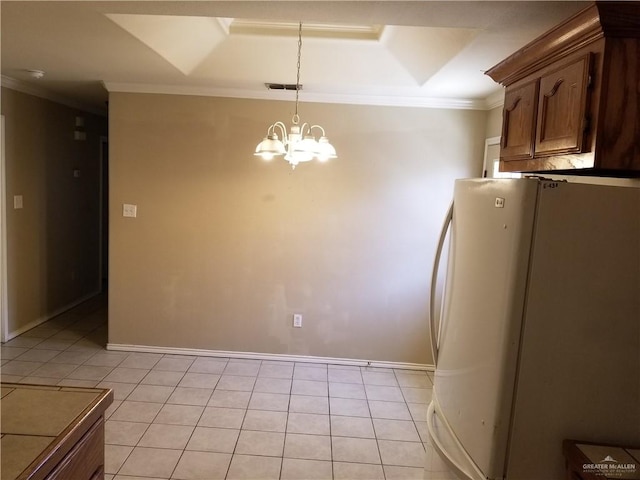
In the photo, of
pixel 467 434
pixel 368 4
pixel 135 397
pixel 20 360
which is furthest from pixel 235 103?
pixel 467 434

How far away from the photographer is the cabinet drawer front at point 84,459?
112 centimetres

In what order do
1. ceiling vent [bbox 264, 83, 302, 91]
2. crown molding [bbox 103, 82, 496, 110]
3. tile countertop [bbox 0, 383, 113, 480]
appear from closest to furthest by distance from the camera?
tile countertop [bbox 0, 383, 113, 480] < ceiling vent [bbox 264, 83, 302, 91] < crown molding [bbox 103, 82, 496, 110]

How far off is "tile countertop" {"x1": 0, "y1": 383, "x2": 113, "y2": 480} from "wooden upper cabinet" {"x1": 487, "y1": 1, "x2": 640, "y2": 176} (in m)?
1.73

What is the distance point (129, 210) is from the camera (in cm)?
391

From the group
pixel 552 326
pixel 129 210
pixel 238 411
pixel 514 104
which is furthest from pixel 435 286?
pixel 129 210

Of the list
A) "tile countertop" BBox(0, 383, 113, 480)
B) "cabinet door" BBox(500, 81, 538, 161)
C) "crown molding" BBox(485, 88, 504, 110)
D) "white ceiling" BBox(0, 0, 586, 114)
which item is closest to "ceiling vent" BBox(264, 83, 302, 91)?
"white ceiling" BBox(0, 0, 586, 114)

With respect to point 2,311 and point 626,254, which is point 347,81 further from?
point 2,311

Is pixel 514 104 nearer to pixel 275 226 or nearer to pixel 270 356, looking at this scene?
pixel 275 226

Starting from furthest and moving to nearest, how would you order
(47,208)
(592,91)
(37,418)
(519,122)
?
(47,208), (519,122), (592,91), (37,418)

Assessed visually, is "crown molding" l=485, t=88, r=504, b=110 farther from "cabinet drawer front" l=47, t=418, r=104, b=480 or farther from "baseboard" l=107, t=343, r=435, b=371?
"cabinet drawer front" l=47, t=418, r=104, b=480

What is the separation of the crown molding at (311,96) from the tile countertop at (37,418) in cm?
289

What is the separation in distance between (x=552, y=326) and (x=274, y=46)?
2515 mm

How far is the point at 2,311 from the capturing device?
13.5ft

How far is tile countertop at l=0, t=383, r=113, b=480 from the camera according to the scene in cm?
102
